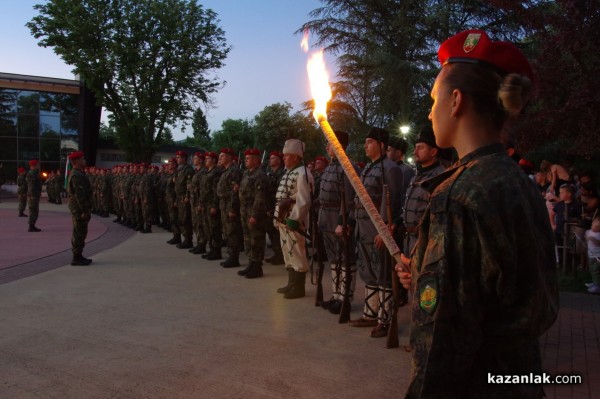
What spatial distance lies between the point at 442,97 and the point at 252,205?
7.13 metres

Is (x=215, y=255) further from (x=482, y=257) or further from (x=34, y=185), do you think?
(x=34, y=185)

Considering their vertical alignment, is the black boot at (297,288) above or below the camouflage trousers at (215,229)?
below

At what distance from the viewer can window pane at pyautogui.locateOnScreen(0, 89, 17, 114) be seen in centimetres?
3494

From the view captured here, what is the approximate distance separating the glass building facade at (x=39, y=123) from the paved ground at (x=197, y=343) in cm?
3232

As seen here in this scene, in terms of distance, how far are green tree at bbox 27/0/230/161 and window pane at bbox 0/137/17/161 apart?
999cm

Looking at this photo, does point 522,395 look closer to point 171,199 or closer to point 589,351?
point 589,351

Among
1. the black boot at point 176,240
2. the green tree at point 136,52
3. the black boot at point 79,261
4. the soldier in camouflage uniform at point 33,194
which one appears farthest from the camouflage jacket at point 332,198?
the green tree at point 136,52

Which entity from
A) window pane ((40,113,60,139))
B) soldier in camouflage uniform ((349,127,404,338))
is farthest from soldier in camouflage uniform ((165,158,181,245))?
window pane ((40,113,60,139))

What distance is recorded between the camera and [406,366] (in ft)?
13.9

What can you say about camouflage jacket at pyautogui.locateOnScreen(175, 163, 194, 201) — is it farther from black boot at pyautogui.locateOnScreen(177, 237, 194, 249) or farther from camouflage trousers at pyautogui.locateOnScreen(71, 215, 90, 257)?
camouflage trousers at pyautogui.locateOnScreen(71, 215, 90, 257)

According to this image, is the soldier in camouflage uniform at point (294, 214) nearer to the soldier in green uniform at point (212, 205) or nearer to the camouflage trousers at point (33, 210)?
the soldier in green uniform at point (212, 205)

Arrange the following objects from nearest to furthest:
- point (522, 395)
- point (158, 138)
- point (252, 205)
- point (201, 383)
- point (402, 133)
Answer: point (522, 395) < point (201, 383) < point (252, 205) < point (402, 133) < point (158, 138)

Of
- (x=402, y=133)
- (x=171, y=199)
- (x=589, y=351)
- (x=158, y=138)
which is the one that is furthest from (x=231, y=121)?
(x=589, y=351)

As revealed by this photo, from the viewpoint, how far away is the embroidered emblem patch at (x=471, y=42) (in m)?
1.52
